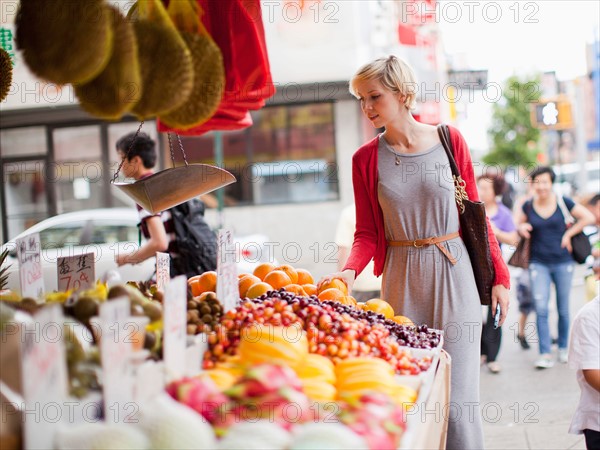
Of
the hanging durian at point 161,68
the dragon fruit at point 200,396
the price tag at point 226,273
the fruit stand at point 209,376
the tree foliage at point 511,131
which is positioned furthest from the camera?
the tree foliage at point 511,131

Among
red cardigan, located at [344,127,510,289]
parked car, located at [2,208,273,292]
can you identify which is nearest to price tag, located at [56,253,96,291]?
red cardigan, located at [344,127,510,289]

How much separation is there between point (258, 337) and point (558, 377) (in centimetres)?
495

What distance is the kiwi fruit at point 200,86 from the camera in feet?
7.02

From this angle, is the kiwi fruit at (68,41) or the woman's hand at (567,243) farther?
the woman's hand at (567,243)

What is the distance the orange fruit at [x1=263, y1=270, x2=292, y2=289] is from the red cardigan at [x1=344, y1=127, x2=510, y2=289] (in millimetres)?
299

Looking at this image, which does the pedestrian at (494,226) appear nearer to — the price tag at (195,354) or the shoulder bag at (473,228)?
the shoulder bag at (473,228)

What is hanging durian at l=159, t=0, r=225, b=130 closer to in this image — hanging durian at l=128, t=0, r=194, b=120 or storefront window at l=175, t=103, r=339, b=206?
hanging durian at l=128, t=0, r=194, b=120

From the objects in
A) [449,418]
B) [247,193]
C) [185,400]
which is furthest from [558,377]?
[247,193]

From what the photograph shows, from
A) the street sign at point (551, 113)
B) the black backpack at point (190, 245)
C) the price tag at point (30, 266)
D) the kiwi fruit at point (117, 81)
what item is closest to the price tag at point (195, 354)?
the price tag at point (30, 266)

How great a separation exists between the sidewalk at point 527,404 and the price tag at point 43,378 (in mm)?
3706

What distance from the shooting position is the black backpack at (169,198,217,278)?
5.01 metres

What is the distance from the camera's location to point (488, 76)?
14055mm

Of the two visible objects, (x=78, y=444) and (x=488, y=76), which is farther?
(x=488, y=76)

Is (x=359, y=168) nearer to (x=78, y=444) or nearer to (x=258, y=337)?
(x=258, y=337)
